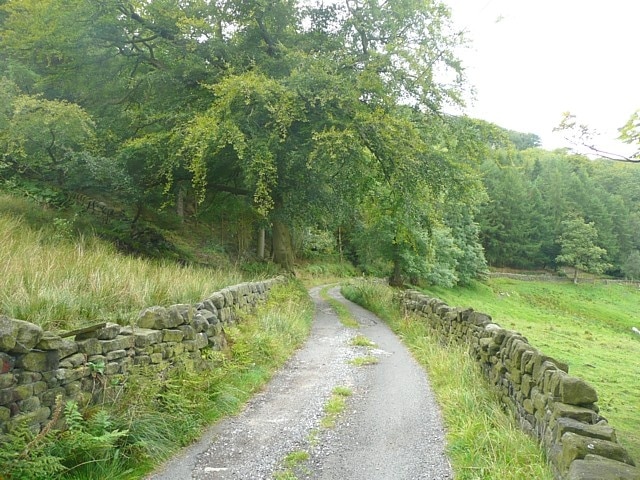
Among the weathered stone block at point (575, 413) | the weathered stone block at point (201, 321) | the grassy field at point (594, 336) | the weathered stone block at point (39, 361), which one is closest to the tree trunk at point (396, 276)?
the grassy field at point (594, 336)

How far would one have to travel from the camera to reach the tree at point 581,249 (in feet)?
182

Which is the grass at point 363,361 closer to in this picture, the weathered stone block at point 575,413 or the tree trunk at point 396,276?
the weathered stone block at point 575,413

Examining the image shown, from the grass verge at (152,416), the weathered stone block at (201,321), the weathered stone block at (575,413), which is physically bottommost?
the grass verge at (152,416)

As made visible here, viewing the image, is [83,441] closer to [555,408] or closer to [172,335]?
[172,335]

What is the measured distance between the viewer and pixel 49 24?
48.6ft

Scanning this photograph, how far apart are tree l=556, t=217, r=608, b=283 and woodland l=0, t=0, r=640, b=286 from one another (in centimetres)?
4667

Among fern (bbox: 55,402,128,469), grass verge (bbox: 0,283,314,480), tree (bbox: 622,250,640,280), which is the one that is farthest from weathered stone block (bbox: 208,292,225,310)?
tree (bbox: 622,250,640,280)

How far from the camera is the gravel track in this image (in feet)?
14.8

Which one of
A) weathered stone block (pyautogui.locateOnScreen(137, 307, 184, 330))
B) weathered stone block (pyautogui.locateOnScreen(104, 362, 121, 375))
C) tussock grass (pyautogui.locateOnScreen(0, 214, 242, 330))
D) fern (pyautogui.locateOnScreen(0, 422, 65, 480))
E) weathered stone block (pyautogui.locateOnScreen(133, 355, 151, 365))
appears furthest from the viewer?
weathered stone block (pyautogui.locateOnScreen(137, 307, 184, 330))

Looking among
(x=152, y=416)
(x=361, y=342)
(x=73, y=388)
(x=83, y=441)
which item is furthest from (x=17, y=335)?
(x=361, y=342)

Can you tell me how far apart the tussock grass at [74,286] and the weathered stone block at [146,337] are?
339 millimetres

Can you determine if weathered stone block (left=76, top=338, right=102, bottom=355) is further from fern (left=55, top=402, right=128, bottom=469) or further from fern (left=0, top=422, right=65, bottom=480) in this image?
fern (left=0, top=422, right=65, bottom=480)

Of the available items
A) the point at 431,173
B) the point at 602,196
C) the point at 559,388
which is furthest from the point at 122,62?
the point at 602,196

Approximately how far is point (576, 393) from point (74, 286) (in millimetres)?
5629
